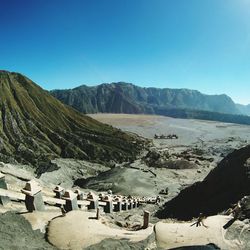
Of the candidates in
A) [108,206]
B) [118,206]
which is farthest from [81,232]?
[118,206]

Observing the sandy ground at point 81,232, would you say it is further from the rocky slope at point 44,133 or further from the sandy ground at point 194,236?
the rocky slope at point 44,133

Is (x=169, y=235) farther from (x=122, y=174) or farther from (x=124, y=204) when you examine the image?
(x=122, y=174)

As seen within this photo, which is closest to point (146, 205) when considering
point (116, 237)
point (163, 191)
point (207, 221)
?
point (163, 191)

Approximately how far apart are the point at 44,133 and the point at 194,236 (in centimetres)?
6228

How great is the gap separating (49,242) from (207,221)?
4.43 m

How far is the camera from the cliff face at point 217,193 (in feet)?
48.9

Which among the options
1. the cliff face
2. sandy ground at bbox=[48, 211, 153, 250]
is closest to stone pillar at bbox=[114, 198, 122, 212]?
the cliff face

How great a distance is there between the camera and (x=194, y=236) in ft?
25.4

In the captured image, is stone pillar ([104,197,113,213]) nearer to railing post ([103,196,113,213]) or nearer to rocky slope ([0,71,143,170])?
railing post ([103,196,113,213])

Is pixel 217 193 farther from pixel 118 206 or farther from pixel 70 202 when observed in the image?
pixel 70 202

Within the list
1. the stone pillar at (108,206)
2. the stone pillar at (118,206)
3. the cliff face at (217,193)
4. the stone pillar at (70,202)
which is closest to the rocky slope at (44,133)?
the cliff face at (217,193)

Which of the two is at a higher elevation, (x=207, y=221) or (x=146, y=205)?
(x=207, y=221)

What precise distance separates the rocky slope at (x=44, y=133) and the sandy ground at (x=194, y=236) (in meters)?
38.1

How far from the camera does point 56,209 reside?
882cm
